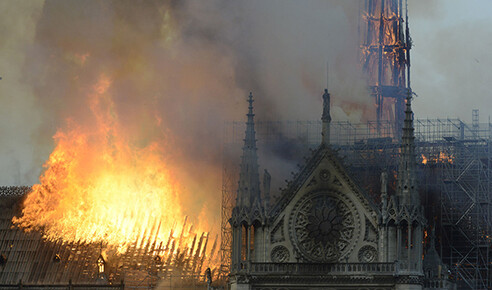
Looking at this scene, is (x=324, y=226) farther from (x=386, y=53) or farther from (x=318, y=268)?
(x=386, y=53)

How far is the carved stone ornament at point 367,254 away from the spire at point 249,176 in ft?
26.1

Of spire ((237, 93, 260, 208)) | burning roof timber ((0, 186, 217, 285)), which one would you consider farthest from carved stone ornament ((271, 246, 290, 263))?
burning roof timber ((0, 186, 217, 285))

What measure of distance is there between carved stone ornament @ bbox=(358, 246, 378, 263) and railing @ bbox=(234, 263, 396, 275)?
723 mm

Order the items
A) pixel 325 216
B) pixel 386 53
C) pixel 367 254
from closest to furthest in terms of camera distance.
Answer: pixel 367 254
pixel 325 216
pixel 386 53

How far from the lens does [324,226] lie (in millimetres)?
94562

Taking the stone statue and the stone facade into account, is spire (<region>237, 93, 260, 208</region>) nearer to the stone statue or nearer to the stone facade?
the stone facade

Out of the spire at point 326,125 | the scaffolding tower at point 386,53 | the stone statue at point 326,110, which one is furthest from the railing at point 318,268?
the scaffolding tower at point 386,53

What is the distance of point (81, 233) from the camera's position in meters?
117

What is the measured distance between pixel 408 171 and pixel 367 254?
617 centimetres

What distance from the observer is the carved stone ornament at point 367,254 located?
93.1 metres

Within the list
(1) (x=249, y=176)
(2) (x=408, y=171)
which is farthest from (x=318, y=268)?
(2) (x=408, y=171)

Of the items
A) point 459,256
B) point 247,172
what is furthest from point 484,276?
point 247,172

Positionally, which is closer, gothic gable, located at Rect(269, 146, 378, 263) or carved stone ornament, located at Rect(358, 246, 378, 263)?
carved stone ornament, located at Rect(358, 246, 378, 263)

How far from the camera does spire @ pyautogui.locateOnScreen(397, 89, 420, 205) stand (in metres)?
92.8
